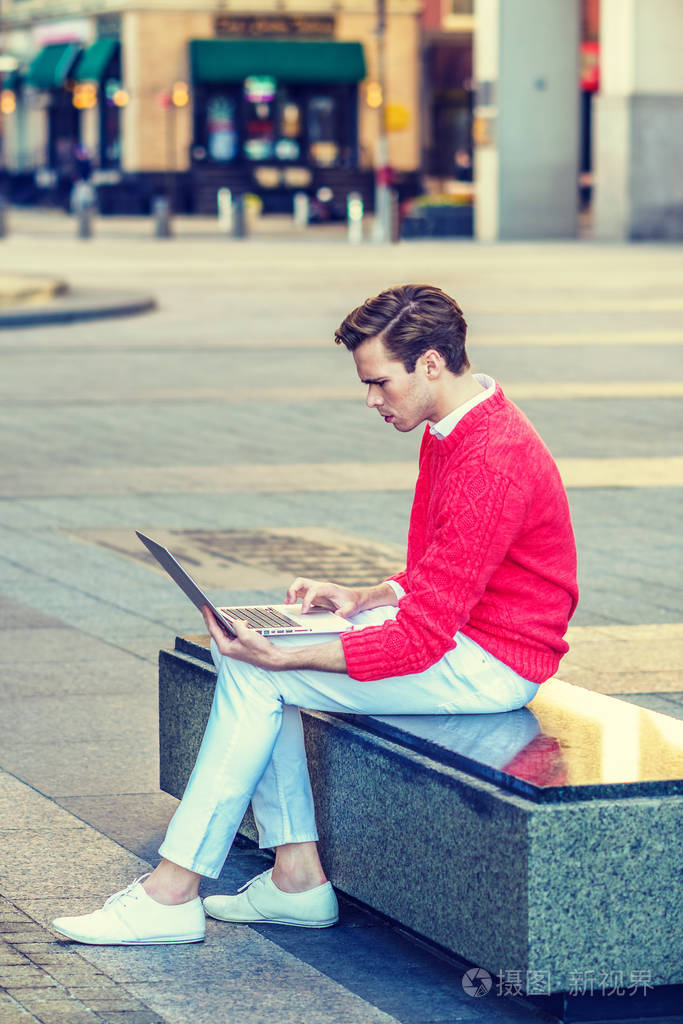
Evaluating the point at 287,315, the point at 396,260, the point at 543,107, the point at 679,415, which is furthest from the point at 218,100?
the point at 679,415

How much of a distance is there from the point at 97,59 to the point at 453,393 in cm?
5171

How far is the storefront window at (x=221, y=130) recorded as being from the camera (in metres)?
52.7

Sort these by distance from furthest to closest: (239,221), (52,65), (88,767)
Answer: (52,65) < (239,221) < (88,767)

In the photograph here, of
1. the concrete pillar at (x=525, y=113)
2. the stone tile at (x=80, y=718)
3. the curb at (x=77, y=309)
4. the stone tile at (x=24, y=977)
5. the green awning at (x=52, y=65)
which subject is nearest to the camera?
the stone tile at (x=24, y=977)

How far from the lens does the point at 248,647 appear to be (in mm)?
4109

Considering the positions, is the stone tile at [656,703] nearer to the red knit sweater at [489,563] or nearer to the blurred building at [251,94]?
the red knit sweater at [489,563]

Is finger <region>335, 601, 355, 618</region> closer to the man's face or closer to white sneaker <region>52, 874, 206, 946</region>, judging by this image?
the man's face

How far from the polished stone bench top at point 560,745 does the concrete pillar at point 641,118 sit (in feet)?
107

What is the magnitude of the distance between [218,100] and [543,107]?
55.0 ft

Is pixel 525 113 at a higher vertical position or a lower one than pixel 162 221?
higher

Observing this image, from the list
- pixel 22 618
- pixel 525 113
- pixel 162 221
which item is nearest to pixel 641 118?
pixel 525 113

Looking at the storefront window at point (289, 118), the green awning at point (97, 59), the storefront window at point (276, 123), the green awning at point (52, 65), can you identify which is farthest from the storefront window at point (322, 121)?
the green awning at point (52, 65)

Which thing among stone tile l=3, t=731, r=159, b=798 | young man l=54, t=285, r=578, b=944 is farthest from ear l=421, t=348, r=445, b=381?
stone tile l=3, t=731, r=159, b=798

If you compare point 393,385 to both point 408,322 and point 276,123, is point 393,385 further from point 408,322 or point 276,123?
point 276,123
